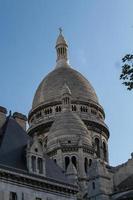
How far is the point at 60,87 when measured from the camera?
104438 mm

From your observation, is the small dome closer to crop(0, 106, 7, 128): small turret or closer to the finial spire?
the finial spire

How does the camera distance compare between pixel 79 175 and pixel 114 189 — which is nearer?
pixel 114 189

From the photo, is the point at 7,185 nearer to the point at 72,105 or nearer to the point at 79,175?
the point at 79,175

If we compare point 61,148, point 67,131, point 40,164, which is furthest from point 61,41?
point 40,164

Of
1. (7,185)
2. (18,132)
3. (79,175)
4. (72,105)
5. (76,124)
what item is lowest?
(7,185)

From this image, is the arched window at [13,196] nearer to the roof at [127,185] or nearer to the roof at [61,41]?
the roof at [127,185]

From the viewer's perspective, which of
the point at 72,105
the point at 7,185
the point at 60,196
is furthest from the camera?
the point at 72,105

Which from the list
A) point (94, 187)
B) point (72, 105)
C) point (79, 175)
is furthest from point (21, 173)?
point (72, 105)

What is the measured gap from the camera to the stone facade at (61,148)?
41438 millimetres

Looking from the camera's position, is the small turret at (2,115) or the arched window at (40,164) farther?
the small turret at (2,115)

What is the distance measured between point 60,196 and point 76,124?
146 feet

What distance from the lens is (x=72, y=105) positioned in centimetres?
10038

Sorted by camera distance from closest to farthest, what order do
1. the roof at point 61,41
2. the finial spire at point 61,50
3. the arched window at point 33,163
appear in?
the arched window at point 33,163
the finial spire at point 61,50
the roof at point 61,41

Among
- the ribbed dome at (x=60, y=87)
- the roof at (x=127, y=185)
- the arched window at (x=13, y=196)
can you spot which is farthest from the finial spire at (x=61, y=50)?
the arched window at (x=13, y=196)
